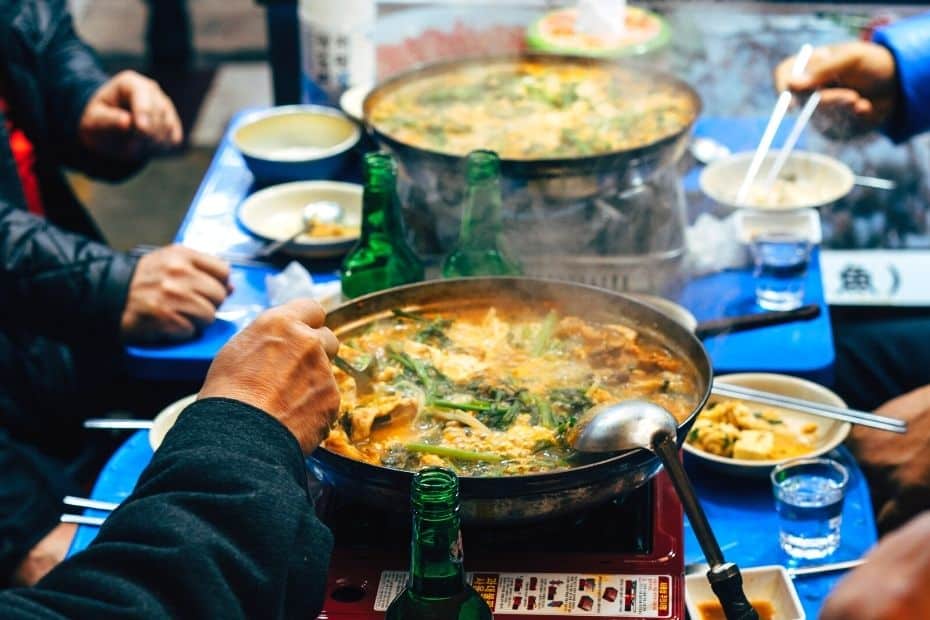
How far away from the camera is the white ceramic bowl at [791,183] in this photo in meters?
3.12

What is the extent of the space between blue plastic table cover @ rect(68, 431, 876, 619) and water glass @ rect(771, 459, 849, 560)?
0.03 metres

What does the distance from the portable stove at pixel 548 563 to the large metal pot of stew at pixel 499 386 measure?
4.2 inches

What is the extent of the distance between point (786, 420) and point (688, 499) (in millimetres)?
855

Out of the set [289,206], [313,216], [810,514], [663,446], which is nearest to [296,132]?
[289,206]

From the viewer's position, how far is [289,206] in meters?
3.21

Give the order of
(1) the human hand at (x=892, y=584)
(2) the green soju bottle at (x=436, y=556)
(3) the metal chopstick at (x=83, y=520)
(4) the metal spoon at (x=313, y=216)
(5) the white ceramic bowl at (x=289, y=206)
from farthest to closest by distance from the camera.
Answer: (5) the white ceramic bowl at (x=289, y=206), (4) the metal spoon at (x=313, y=216), (3) the metal chopstick at (x=83, y=520), (2) the green soju bottle at (x=436, y=556), (1) the human hand at (x=892, y=584)

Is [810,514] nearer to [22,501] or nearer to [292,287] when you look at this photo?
[292,287]

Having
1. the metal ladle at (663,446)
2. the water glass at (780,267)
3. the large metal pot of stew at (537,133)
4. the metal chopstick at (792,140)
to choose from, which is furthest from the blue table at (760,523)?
the metal chopstick at (792,140)

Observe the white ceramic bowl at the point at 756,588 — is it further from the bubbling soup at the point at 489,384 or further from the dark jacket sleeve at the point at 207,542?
the dark jacket sleeve at the point at 207,542

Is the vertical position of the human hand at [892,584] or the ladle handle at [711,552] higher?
the human hand at [892,584]

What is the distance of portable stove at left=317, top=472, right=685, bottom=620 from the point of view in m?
1.59

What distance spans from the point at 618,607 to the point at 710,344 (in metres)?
1.07

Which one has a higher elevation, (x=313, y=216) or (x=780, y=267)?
(x=780, y=267)

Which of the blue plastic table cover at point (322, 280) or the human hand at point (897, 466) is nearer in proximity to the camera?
the human hand at point (897, 466)
